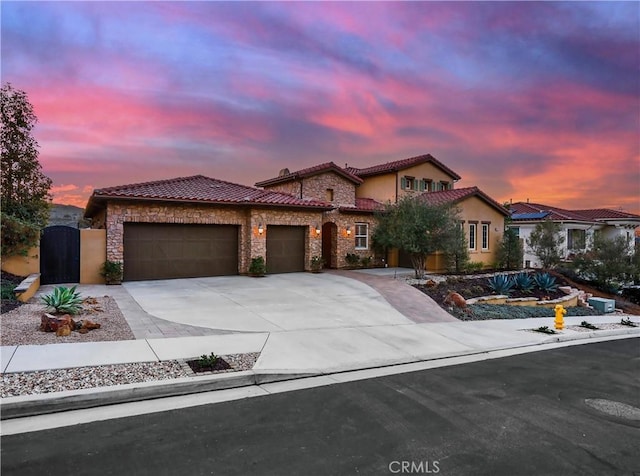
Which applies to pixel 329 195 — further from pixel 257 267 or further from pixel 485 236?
pixel 485 236

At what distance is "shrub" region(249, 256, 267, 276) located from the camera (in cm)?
1864

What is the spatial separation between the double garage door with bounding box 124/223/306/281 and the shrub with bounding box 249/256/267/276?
1.11 m

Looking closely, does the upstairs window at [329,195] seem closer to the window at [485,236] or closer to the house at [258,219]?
the house at [258,219]

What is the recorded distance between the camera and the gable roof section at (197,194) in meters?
16.3

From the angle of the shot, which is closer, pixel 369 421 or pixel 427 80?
pixel 369 421

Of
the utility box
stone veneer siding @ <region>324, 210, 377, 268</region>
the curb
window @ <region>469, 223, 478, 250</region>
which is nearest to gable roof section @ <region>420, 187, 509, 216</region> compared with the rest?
window @ <region>469, 223, 478, 250</region>

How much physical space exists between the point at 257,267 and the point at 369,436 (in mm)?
14589

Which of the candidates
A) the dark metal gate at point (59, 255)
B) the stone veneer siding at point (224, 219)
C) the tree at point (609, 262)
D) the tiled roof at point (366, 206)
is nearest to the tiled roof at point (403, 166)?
the tiled roof at point (366, 206)

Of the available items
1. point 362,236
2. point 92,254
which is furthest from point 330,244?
point 92,254

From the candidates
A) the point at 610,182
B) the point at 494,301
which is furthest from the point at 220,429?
the point at 610,182

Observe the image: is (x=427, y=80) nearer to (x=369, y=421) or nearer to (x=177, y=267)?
(x=177, y=267)

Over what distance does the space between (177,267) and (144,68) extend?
327 inches

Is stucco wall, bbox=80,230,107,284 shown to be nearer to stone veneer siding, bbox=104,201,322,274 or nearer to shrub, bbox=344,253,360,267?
stone veneer siding, bbox=104,201,322,274

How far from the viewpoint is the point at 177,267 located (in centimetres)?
1786
